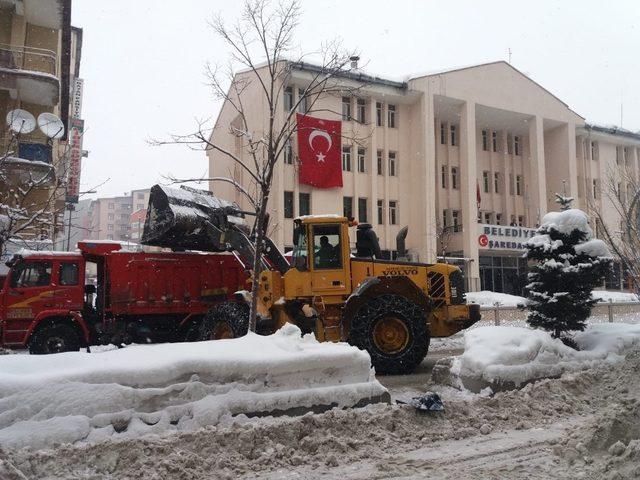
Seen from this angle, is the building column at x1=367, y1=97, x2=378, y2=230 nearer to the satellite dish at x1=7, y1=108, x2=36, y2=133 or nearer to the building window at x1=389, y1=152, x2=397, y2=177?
the building window at x1=389, y1=152, x2=397, y2=177

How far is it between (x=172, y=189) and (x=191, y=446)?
27.5 feet

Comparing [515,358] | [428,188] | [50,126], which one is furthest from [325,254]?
[428,188]

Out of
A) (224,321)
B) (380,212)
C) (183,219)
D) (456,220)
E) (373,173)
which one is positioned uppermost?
(373,173)

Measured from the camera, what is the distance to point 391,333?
9.40 meters

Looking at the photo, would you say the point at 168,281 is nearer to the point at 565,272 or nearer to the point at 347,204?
the point at 565,272

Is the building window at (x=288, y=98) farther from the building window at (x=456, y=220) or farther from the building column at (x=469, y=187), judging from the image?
the building window at (x=456, y=220)

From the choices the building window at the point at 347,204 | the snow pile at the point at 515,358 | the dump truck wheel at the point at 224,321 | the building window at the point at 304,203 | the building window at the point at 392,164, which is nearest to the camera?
the snow pile at the point at 515,358

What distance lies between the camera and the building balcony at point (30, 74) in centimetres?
1809

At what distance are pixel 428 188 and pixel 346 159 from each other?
15.7ft

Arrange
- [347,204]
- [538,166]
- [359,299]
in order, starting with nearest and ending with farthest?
[359,299] → [347,204] → [538,166]

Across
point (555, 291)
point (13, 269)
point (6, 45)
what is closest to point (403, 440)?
point (555, 291)

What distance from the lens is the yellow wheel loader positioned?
9.24 meters

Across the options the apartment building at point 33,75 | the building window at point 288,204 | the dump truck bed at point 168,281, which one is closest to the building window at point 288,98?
the building window at point 288,204

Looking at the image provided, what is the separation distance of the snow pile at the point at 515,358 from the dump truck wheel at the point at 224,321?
4.56 meters
